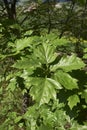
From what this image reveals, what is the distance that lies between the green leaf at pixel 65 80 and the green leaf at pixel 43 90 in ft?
0.17

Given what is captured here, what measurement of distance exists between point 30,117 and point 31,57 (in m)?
1.00

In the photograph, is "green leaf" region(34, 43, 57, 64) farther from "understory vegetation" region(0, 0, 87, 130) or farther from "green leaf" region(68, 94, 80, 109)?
"green leaf" region(68, 94, 80, 109)

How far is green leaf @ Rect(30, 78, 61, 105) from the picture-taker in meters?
1.81

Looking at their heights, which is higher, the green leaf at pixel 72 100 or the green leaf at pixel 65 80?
the green leaf at pixel 65 80

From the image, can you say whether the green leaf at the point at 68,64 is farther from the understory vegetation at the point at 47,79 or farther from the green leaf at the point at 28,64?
the green leaf at the point at 28,64

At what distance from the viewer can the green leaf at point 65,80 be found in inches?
73.7

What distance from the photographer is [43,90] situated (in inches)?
71.3

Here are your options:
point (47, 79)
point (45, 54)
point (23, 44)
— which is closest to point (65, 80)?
point (47, 79)

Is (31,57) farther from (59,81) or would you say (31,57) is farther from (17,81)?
(17,81)

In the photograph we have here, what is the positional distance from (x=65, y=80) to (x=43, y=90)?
0.16m

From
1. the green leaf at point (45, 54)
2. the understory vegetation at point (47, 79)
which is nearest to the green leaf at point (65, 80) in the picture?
the understory vegetation at point (47, 79)

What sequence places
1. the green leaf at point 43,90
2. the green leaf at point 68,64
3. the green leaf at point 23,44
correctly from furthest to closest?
the green leaf at point 23,44 → the green leaf at point 68,64 → the green leaf at point 43,90

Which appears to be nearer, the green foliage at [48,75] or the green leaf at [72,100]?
the green foliage at [48,75]

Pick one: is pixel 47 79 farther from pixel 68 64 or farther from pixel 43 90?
pixel 68 64
